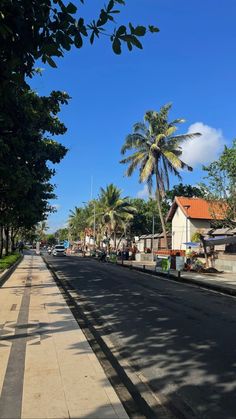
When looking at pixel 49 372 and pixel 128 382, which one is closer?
pixel 128 382

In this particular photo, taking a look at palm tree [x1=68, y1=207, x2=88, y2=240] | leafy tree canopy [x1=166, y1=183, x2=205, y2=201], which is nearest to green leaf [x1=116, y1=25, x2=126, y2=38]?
leafy tree canopy [x1=166, y1=183, x2=205, y2=201]

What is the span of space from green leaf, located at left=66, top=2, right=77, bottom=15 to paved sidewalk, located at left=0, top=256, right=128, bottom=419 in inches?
159

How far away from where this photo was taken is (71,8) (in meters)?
4.95

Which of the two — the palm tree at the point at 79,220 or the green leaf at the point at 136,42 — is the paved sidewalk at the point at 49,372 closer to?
the green leaf at the point at 136,42

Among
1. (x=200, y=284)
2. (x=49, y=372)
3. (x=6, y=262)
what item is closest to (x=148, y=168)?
(x=6, y=262)

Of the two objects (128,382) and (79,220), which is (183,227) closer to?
(128,382)

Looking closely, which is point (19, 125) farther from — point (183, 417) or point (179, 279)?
point (179, 279)

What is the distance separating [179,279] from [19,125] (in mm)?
14428

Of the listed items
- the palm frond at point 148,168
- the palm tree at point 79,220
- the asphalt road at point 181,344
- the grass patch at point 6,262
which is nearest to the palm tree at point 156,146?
the palm frond at point 148,168

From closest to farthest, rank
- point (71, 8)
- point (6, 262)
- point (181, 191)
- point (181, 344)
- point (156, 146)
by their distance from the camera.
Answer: point (71, 8), point (181, 344), point (6, 262), point (156, 146), point (181, 191)

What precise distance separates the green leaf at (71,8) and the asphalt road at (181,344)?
4295 mm

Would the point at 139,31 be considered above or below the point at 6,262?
above

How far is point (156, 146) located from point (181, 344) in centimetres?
3797

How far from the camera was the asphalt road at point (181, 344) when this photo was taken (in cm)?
577
